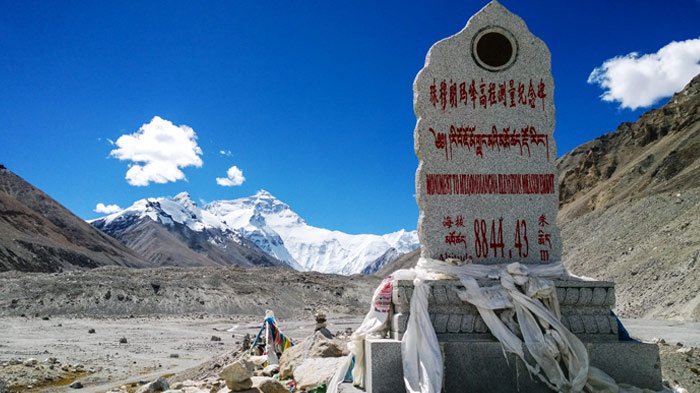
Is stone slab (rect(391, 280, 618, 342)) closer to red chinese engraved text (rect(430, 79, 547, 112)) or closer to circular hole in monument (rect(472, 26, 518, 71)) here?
red chinese engraved text (rect(430, 79, 547, 112))

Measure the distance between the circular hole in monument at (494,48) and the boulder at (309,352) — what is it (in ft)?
17.4

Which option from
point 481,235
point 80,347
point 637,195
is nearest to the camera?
point 481,235

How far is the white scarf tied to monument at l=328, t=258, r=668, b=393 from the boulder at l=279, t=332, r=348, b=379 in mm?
2228

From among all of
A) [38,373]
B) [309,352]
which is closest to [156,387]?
[309,352]

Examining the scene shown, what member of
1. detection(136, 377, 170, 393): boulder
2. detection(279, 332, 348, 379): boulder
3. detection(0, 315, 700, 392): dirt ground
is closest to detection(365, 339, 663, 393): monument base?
detection(0, 315, 700, 392): dirt ground

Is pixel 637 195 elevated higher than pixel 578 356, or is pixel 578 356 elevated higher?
pixel 637 195

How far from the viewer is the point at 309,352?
9383 millimetres

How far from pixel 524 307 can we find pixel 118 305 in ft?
137

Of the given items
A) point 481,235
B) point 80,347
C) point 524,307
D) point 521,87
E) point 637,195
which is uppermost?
point 637,195

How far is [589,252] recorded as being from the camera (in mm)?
41625

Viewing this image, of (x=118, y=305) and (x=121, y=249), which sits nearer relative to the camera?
(x=118, y=305)

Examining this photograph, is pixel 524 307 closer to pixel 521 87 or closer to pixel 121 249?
pixel 521 87

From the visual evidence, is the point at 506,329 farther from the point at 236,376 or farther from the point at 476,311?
the point at 236,376

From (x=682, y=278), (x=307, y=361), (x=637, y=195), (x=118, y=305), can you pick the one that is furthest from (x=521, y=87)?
(x=637, y=195)
